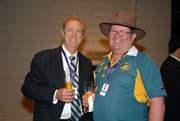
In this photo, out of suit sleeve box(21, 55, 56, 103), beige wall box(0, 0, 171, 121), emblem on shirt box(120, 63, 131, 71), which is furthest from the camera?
beige wall box(0, 0, 171, 121)

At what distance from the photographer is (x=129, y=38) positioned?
201 centimetres

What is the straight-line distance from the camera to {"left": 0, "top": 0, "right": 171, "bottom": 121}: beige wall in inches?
182

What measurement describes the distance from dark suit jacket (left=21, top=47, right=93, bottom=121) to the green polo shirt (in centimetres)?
50

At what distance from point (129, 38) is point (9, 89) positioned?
3.80 m

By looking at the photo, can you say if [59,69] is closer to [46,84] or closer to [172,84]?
[46,84]

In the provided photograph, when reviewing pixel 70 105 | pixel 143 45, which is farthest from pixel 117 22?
pixel 143 45

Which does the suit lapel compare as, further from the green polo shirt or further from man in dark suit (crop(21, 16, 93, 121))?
the green polo shirt

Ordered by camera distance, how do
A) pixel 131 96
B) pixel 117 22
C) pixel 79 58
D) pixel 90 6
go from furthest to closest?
pixel 90 6
pixel 79 58
pixel 117 22
pixel 131 96

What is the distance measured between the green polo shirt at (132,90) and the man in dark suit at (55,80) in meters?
0.42

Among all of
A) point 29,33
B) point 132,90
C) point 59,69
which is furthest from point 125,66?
point 29,33

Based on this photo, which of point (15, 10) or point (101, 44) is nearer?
point (15, 10)

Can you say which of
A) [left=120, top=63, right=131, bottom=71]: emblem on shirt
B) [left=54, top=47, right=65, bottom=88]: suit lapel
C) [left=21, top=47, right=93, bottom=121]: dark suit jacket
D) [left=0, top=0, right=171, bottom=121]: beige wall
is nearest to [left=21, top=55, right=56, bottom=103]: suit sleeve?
[left=21, top=47, right=93, bottom=121]: dark suit jacket

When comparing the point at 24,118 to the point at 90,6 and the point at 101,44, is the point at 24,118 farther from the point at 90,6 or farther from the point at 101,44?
the point at 90,6

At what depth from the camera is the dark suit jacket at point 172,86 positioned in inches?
101
